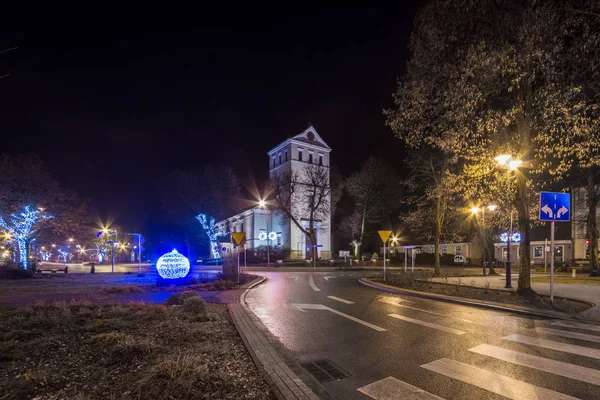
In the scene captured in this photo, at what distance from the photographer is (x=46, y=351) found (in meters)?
5.53

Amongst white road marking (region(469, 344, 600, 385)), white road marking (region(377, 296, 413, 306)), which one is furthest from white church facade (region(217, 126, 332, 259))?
white road marking (region(469, 344, 600, 385))

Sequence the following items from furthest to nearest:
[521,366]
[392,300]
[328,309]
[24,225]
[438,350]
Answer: [24,225] → [392,300] → [328,309] → [438,350] → [521,366]

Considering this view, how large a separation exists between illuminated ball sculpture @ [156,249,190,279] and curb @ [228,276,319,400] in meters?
11.3

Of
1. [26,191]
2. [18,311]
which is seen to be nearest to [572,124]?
[18,311]

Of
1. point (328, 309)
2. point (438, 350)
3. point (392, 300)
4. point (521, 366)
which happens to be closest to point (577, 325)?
point (521, 366)

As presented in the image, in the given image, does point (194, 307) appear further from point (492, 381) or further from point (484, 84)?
A: point (484, 84)

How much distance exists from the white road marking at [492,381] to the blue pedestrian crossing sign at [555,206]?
7.69 meters

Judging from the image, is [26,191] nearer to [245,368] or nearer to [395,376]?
[245,368]

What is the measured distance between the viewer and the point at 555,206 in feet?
36.3

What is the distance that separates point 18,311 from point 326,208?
42002 millimetres

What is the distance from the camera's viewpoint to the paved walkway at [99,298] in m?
11.5

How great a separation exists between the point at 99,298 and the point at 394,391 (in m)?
12.0

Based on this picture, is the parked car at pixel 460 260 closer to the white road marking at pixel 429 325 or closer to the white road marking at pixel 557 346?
the white road marking at pixel 429 325

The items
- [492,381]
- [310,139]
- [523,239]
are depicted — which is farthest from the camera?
[310,139]
